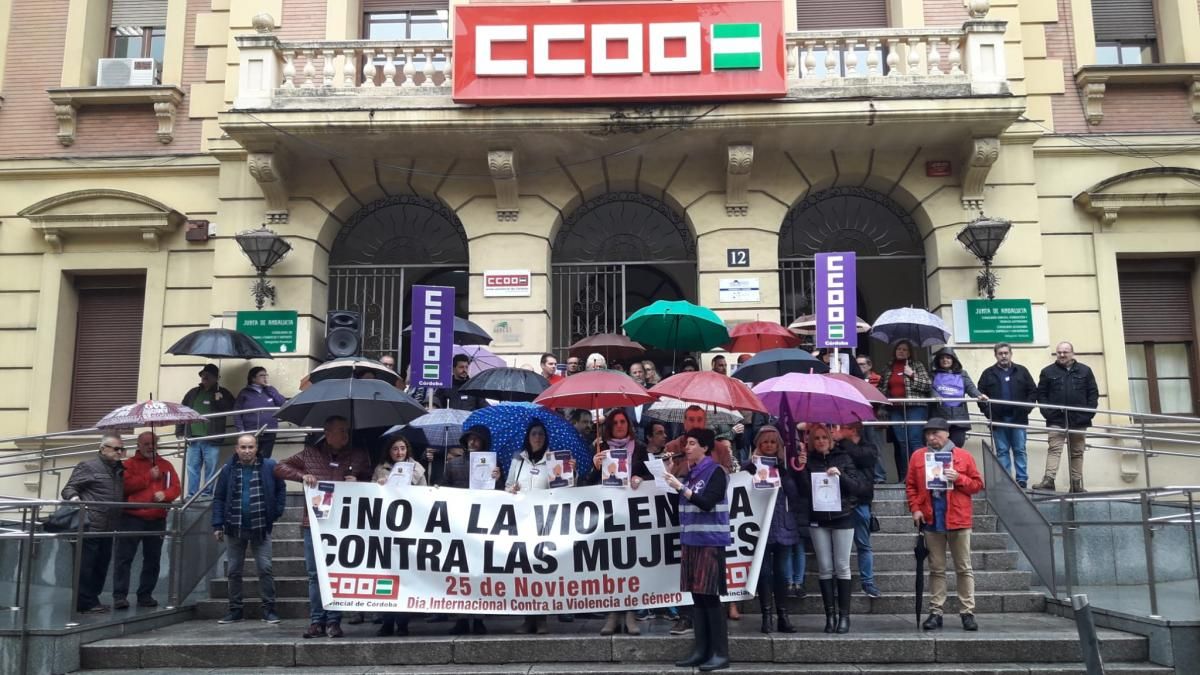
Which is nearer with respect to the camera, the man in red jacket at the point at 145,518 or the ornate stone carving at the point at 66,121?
the man in red jacket at the point at 145,518

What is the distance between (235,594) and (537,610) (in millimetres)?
3188

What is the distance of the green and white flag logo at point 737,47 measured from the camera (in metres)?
13.6

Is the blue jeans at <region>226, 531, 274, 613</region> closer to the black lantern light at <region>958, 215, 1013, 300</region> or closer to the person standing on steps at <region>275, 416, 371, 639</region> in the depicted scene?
the person standing on steps at <region>275, 416, 371, 639</region>

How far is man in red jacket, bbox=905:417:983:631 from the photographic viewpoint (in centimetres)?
851

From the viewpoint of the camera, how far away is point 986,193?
14.4 m

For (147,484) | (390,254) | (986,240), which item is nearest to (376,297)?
(390,254)

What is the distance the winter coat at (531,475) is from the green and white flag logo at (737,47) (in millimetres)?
7088

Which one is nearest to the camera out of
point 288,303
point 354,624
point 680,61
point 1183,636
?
point 1183,636

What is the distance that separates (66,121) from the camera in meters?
15.6

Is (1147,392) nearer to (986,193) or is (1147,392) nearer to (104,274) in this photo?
(986,193)

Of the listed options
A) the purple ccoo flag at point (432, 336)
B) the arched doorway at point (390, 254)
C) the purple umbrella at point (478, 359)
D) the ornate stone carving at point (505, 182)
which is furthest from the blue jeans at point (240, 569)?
the ornate stone carving at point (505, 182)

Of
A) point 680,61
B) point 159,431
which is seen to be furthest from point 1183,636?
point 159,431

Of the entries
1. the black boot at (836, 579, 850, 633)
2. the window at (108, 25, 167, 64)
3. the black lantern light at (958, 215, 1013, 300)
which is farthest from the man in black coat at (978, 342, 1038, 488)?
the window at (108, 25, 167, 64)

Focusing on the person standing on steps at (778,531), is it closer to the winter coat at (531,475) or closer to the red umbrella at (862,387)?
the red umbrella at (862,387)
